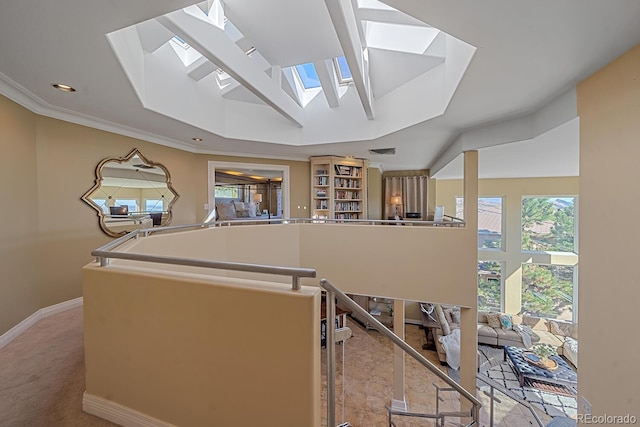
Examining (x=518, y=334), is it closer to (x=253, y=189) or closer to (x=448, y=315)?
(x=448, y=315)

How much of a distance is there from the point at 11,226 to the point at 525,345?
968cm

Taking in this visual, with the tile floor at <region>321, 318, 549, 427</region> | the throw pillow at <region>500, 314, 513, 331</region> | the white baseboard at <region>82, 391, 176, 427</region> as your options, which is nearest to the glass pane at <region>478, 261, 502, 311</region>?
the throw pillow at <region>500, 314, 513, 331</region>

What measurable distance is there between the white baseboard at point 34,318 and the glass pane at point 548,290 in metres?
10.6

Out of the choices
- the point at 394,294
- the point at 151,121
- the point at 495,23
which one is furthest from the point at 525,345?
the point at 151,121

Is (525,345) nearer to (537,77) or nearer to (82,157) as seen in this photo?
(537,77)

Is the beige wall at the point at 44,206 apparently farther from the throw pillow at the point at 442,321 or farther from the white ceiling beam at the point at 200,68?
the throw pillow at the point at 442,321

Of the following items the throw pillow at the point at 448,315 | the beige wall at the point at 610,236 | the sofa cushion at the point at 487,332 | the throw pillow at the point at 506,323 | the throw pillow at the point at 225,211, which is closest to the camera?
the beige wall at the point at 610,236

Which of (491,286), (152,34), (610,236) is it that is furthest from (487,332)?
(152,34)

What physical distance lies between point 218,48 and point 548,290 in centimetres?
1037

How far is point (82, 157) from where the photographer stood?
348 cm

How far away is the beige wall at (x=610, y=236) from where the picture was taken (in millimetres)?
1830

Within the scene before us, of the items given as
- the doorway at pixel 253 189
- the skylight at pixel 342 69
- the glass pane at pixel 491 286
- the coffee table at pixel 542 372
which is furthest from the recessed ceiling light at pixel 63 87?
the glass pane at pixel 491 286

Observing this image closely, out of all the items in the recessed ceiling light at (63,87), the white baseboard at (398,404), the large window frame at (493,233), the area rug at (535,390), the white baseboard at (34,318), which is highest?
the recessed ceiling light at (63,87)

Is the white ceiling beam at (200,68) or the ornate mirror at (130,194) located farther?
the ornate mirror at (130,194)
